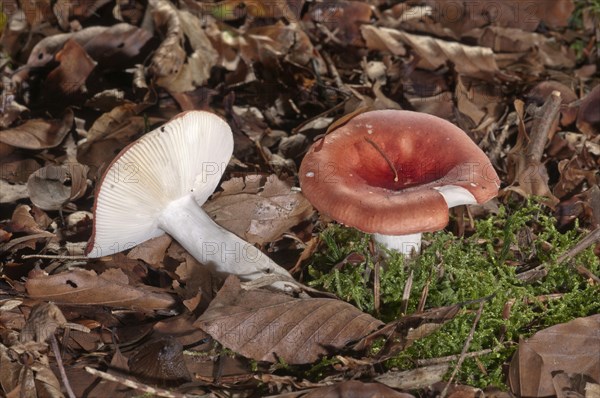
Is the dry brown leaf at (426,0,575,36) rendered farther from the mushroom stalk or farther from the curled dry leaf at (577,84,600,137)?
the mushroom stalk

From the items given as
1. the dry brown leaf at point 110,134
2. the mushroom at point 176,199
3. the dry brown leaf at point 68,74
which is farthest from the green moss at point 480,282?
the dry brown leaf at point 68,74

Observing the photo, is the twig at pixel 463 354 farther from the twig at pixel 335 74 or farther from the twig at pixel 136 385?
the twig at pixel 335 74

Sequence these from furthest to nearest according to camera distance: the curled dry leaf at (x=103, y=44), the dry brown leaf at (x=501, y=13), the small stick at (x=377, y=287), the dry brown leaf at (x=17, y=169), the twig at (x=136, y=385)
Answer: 1. the dry brown leaf at (x=501, y=13)
2. the curled dry leaf at (x=103, y=44)
3. the dry brown leaf at (x=17, y=169)
4. the small stick at (x=377, y=287)
5. the twig at (x=136, y=385)

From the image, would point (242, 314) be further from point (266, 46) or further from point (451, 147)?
point (266, 46)

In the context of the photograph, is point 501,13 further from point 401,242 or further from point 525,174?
point 401,242

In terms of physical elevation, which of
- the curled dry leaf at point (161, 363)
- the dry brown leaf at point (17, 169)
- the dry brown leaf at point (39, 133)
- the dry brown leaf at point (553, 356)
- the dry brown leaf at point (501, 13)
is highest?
the dry brown leaf at point (501, 13)

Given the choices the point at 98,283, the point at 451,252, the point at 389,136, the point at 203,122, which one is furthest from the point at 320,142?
the point at 98,283

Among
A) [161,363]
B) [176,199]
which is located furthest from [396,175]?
[161,363]

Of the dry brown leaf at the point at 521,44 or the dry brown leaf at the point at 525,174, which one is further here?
the dry brown leaf at the point at 521,44

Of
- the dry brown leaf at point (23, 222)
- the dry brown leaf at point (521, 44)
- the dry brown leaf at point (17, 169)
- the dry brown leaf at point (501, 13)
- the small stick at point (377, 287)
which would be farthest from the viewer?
the dry brown leaf at point (501, 13)
